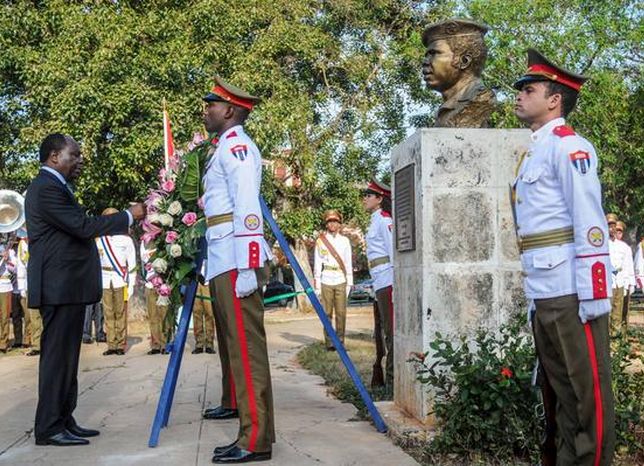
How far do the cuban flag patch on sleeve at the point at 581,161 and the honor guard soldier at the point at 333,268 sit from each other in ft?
30.2

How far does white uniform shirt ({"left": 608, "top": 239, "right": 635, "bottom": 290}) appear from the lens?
49.1ft

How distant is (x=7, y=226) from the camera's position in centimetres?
1479

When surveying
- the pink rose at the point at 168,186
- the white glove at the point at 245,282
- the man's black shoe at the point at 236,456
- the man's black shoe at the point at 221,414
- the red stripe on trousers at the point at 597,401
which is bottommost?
the man's black shoe at the point at 236,456

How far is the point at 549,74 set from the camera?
13.2ft

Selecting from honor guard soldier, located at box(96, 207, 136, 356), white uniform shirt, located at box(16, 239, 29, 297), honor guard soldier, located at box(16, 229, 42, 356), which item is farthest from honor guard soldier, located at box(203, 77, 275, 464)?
white uniform shirt, located at box(16, 239, 29, 297)

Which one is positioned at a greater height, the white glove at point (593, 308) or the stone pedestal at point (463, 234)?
the stone pedestal at point (463, 234)

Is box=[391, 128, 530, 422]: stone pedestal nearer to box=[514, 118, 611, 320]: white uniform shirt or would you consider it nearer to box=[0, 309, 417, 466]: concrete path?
box=[0, 309, 417, 466]: concrete path

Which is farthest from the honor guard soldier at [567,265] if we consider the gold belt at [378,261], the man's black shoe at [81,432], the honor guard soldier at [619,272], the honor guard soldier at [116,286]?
the honor guard soldier at [619,272]

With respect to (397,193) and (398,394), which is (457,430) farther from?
(397,193)

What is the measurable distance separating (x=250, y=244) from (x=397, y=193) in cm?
171

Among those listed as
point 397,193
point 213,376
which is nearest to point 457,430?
point 397,193

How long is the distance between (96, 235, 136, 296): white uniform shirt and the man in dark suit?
282 inches

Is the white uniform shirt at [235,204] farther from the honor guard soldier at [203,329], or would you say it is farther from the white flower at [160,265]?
the honor guard soldier at [203,329]

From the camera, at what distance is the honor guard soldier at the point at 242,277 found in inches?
201
